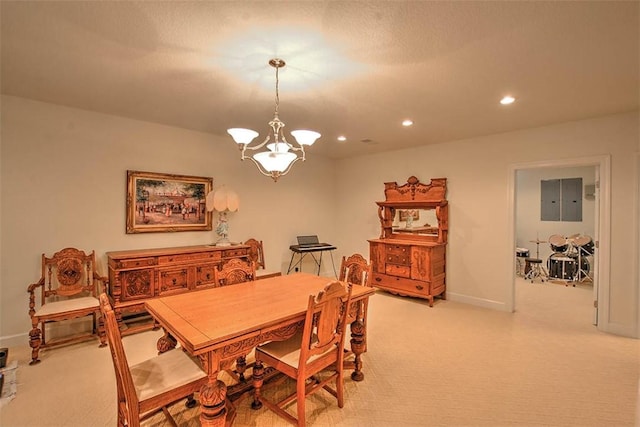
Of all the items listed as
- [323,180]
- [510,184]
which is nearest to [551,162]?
[510,184]

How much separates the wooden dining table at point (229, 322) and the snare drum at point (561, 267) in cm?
566

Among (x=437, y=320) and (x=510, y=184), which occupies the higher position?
(x=510, y=184)

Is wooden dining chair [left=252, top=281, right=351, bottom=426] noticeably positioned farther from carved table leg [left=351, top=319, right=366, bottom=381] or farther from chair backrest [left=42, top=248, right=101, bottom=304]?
chair backrest [left=42, top=248, right=101, bottom=304]

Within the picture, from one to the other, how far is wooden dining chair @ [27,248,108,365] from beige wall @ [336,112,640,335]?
14.4ft

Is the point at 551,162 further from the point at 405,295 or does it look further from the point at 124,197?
the point at 124,197

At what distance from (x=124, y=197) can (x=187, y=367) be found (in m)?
2.79

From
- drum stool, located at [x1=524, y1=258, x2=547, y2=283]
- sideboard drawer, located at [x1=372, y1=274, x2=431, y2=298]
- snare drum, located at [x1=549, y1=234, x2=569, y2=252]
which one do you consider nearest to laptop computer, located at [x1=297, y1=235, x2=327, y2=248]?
sideboard drawer, located at [x1=372, y1=274, x2=431, y2=298]

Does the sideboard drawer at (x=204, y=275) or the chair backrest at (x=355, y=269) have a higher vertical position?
the chair backrest at (x=355, y=269)

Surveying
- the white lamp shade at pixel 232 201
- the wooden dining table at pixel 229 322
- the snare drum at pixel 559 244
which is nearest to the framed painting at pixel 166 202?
the white lamp shade at pixel 232 201

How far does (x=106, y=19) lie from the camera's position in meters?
1.81

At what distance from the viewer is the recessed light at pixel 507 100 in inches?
117

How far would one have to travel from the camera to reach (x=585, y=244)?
5.87 meters

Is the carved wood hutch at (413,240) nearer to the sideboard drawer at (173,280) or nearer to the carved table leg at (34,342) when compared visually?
the sideboard drawer at (173,280)

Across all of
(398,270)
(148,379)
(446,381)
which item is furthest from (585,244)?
(148,379)
